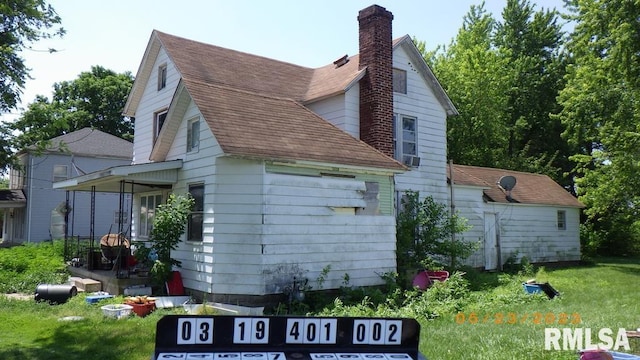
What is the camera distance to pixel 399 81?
16078 mm

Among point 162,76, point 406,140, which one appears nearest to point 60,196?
point 162,76

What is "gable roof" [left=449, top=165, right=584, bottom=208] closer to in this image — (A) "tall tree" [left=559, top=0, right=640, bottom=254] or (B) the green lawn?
(A) "tall tree" [left=559, top=0, right=640, bottom=254]

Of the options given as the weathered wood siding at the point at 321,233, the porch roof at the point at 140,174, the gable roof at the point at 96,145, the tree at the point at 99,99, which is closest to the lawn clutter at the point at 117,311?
the weathered wood siding at the point at 321,233

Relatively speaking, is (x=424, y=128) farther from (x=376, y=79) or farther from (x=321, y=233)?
(x=321, y=233)

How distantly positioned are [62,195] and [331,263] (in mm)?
22209

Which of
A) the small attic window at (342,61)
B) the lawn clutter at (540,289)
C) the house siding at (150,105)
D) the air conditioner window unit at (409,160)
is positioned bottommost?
the lawn clutter at (540,289)

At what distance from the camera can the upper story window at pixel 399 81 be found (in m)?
15.9

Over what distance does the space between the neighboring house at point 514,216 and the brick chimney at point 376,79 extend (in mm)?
3906

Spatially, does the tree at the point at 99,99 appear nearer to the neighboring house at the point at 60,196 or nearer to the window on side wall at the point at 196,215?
the neighboring house at the point at 60,196

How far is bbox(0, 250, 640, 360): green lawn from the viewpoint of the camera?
6684mm

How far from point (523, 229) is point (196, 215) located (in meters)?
13.4

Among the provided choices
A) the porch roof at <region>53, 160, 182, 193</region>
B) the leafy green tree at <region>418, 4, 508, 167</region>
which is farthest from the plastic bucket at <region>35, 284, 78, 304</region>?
the leafy green tree at <region>418, 4, 508, 167</region>

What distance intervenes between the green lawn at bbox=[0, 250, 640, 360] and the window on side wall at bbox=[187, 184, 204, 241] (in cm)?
214

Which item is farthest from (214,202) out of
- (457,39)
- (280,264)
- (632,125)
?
(457,39)
